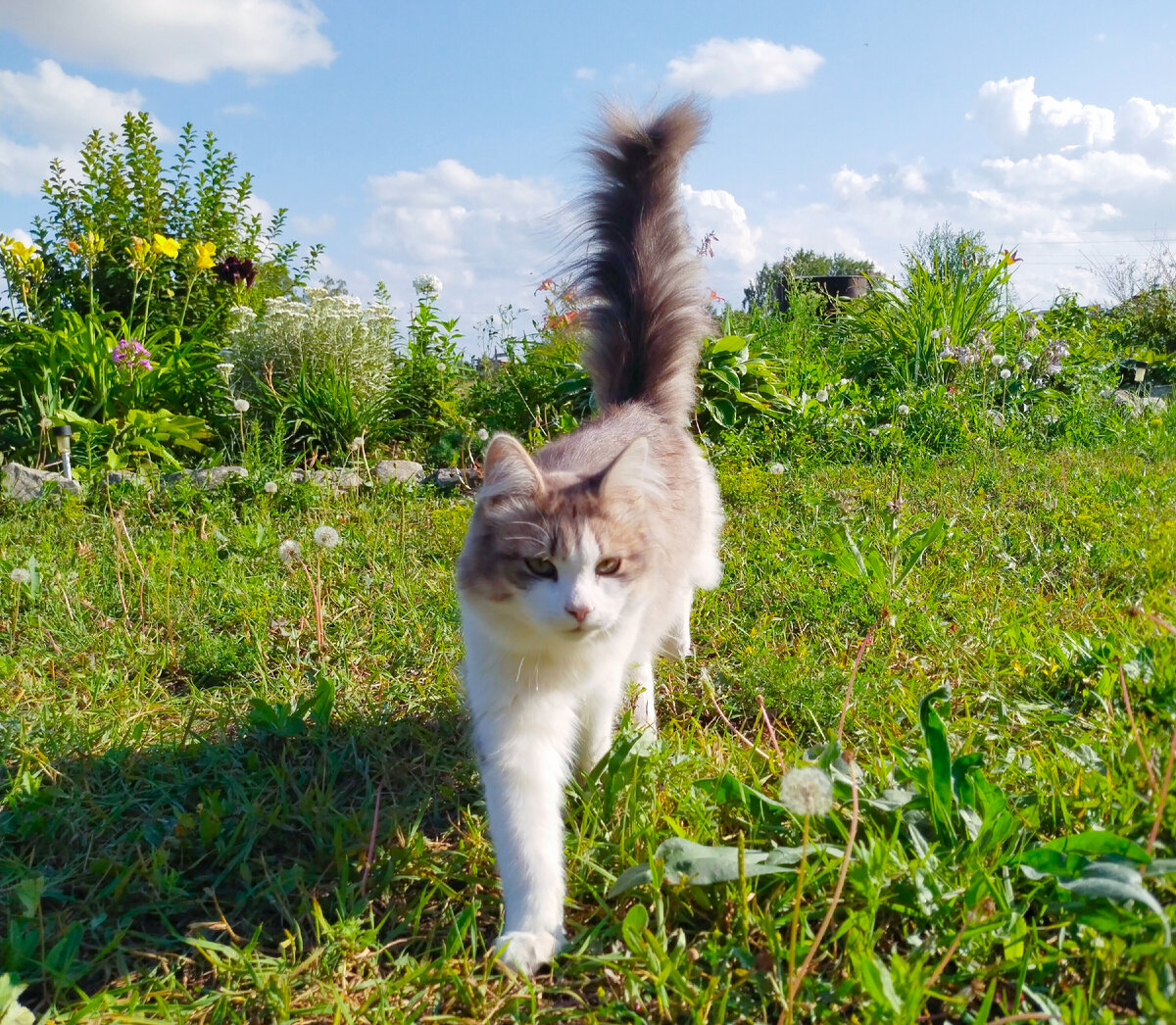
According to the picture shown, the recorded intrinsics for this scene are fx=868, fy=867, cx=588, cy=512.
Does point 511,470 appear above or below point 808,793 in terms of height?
above

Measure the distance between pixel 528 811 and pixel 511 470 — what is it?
3.05ft

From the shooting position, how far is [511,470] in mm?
2426

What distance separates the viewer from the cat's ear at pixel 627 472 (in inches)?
94.7

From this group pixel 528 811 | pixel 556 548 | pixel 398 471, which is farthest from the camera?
pixel 398 471

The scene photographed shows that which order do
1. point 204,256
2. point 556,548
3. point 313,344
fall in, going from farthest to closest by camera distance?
point 204,256
point 313,344
point 556,548

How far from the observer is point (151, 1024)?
63.0 inches

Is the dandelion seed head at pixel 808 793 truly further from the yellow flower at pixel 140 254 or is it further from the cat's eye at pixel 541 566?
the yellow flower at pixel 140 254

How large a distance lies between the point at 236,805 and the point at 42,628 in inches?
64.1

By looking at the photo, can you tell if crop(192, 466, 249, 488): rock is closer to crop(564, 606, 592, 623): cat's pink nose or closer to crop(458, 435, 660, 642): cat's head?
crop(458, 435, 660, 642): cat's head

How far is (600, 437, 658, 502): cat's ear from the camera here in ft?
7.89

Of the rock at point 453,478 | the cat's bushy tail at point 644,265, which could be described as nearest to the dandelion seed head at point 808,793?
the cat's bushy tail at point 644,265

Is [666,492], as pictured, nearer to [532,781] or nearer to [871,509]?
[532,781]

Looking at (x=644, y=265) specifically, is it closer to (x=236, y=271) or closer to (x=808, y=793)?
(x=808, y=793)

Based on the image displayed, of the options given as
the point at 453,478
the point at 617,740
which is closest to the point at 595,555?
the point at 617,740
